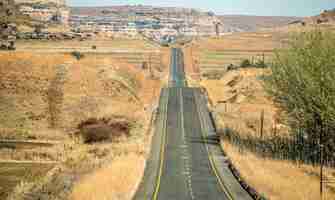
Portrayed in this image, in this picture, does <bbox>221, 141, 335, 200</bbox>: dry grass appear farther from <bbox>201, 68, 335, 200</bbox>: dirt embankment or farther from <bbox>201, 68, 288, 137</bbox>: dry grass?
→ <bbox>201, 68, 288, 137</bbox>: dry grass

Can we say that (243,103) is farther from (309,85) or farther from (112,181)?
(112,181)

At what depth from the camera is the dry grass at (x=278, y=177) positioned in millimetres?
32219

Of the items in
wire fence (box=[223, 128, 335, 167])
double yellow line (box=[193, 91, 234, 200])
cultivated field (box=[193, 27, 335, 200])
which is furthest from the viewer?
wire fence (box=[223, 128, 335, 167])

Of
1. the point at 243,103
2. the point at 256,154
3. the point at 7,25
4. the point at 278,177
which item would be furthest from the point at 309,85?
the point at 7,25

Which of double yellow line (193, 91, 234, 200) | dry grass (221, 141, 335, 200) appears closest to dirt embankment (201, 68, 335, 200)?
dry grass (221, 141, 335, 200)

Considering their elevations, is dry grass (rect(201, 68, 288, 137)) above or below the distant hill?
below

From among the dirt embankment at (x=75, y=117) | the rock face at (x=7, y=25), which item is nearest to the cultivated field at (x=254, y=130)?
the dirt embankment at (x=75, y=117)

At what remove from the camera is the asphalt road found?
33.6 meters

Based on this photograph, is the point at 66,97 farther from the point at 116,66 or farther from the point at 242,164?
the point at 242,164

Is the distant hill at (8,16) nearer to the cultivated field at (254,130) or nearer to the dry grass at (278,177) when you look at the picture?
the cultivated field at (254,130)

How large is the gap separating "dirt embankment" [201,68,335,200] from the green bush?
9.64 feet

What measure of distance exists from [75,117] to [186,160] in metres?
22.8

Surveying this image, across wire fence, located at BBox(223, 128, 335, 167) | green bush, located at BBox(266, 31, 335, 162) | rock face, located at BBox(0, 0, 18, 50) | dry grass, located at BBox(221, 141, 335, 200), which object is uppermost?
rock face, located at BBox(0, 0, 18, 50)

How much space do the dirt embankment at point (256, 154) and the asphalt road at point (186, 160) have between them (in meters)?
1.20
